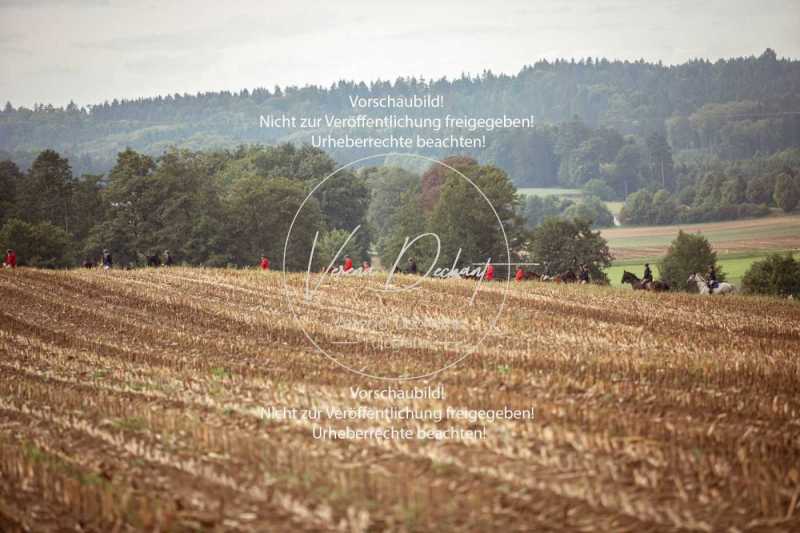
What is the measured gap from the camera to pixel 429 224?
52.2 metres

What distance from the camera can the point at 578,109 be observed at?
173 metres

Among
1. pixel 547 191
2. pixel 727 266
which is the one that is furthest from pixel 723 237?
pixel 547 191

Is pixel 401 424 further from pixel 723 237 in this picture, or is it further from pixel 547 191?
pixel 547 191

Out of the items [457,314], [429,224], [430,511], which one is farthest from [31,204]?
[430,511]

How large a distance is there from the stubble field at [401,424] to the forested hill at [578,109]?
75.3 metres

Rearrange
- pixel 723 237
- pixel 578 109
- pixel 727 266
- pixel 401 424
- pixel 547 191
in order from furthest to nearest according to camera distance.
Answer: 1. pixel 578 109
2. pixel 547 191
3. pixel 723 237
4. pixel 727 266
5. pixel 401 424

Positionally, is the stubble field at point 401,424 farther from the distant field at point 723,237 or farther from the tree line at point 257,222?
the distant field at point 723,237

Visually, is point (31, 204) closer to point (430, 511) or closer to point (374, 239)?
point (374, 239)

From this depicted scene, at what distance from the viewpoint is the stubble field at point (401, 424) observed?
9.30 metres

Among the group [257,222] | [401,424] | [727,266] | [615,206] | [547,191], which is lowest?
[727,266]

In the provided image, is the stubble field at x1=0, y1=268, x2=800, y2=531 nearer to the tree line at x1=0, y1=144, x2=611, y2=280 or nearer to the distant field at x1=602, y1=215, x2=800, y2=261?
the tree line at x1=0, y1=144, x2=611, y2=280

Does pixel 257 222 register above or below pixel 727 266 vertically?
above

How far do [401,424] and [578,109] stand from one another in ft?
547

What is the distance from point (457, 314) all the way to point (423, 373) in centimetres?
786
